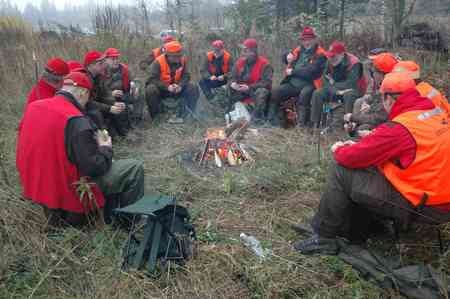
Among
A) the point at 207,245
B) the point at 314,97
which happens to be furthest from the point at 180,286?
the point at 314,97

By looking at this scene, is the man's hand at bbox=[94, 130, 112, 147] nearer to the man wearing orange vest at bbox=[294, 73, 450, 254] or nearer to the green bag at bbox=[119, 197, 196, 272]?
the green bag at bbox=[119, 197, 196, 272]

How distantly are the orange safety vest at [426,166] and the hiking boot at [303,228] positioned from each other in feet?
3.24

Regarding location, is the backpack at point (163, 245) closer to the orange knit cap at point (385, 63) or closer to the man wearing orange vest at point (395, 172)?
the man wearing orange vest at point (395, 172)

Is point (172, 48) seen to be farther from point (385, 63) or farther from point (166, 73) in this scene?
point (385, 63)

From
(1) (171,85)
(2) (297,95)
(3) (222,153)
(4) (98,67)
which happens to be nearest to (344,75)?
(2) (297,95)

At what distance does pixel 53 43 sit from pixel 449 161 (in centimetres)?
912

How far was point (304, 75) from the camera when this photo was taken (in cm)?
740

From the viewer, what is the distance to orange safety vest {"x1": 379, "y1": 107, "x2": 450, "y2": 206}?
2926 millimetres

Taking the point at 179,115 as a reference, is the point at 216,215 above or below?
below

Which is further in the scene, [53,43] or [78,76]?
[53,43]

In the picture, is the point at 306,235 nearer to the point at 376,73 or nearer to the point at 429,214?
the point at 429,214

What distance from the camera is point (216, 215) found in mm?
4215

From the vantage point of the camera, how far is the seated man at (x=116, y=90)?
6648 mm

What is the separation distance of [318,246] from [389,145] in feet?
3.52
